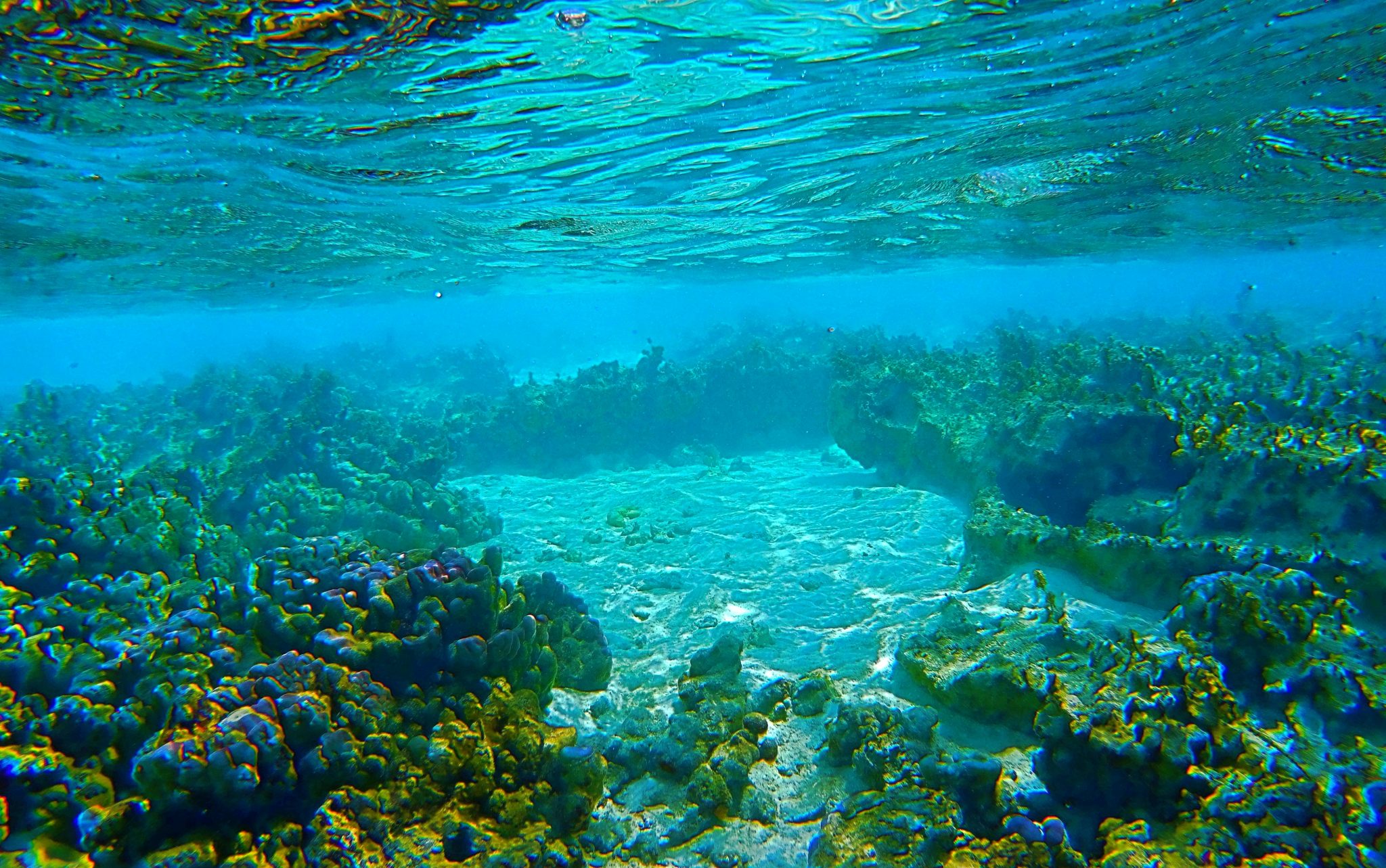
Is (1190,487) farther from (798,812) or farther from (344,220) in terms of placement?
(344,220)

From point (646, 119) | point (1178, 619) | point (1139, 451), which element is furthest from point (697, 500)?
point (1178, 619)

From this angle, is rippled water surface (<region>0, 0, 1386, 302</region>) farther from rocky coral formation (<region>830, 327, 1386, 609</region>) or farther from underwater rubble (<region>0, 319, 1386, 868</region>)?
underwater rubble (<region>0, 319, 1386, 868</region>)

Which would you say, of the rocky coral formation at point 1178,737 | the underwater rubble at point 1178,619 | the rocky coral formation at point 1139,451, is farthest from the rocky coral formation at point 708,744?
the rocky coral formation at point 1139,451

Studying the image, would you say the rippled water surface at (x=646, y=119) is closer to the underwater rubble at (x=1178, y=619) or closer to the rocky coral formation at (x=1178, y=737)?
the underwater rubble at (x=1178, y=619)

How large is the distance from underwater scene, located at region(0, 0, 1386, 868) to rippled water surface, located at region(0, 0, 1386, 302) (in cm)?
11

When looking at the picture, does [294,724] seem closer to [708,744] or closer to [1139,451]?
[708,744]

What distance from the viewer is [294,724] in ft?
14.2

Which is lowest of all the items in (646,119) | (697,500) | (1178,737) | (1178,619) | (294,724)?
(697,500)

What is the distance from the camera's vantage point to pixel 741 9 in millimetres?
8086

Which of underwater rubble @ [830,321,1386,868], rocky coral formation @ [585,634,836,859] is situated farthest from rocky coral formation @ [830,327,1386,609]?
rocky coral formation @ [585,634,836,859]

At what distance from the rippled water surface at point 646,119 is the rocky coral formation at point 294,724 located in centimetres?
674

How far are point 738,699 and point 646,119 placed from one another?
10.1 meters

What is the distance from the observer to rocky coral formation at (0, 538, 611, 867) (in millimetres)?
3803

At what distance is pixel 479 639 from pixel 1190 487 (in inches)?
380
